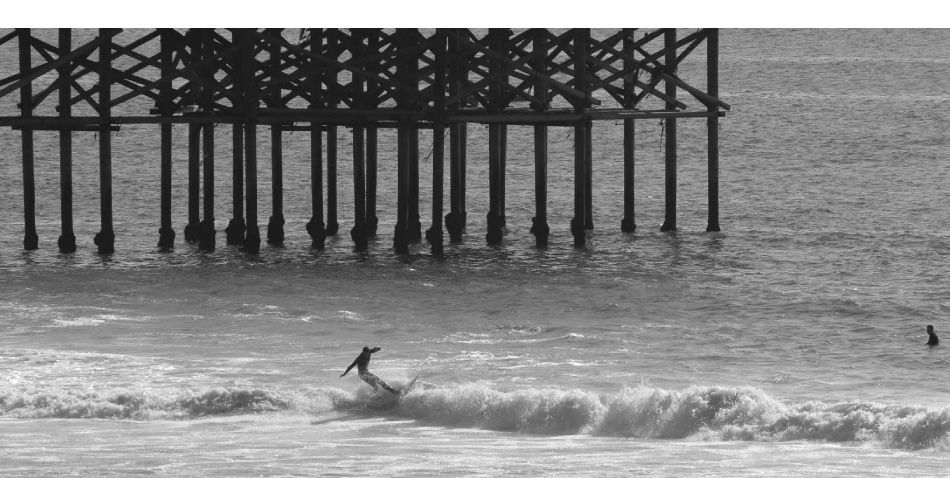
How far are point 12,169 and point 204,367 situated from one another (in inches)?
1147

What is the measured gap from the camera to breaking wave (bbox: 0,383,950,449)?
62.3 feet

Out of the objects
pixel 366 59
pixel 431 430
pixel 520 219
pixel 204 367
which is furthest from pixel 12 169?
pixel 431 430

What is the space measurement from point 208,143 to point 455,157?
14.8ft

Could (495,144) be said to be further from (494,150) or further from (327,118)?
(327,118)

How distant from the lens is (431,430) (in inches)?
767

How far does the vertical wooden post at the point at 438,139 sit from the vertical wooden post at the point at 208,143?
12.3ft

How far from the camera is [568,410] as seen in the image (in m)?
19.8

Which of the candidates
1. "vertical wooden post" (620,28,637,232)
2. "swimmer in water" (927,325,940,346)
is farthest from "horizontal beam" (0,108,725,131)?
"swimmer in water" (927,325,940,346)

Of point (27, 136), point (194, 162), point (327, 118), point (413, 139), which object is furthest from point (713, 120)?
point (27, 136)

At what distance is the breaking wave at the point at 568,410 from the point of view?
19.0 metres

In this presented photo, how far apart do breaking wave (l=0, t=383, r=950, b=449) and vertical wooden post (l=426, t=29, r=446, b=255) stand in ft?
30.8

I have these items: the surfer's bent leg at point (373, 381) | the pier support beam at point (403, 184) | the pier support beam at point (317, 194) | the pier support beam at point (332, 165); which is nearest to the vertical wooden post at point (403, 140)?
the pier support beam at point (403, 184)

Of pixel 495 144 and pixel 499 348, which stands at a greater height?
pixel 495 144

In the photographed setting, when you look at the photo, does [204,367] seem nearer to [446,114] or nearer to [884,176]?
[446,114]
